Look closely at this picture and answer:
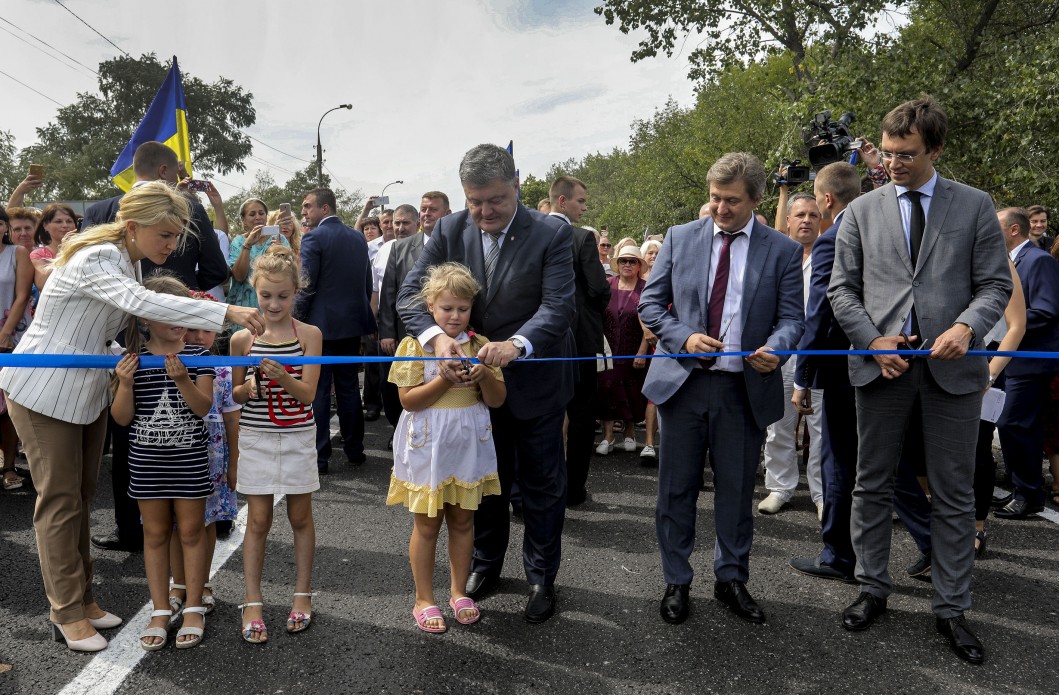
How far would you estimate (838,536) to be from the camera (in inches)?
163

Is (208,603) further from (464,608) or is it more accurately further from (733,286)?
(733,286)

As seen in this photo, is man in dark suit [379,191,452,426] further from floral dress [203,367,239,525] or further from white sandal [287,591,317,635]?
white sandal [287,591,317,635]

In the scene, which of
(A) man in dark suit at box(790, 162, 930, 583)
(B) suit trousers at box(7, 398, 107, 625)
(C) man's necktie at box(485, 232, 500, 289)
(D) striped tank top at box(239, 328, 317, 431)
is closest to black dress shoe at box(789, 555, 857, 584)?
(A) man in dark suit at box(790, 162, 930, 583)

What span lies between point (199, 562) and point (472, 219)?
202cm

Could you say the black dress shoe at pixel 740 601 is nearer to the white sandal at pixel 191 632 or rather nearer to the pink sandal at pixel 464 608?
the pink sandal at pixel 464 608

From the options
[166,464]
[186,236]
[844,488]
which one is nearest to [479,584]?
[166,464]

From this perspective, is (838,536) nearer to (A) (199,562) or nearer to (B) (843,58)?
(A) (199,562)

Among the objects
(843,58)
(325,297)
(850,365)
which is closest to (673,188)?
(843,58)

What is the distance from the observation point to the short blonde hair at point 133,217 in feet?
10.5

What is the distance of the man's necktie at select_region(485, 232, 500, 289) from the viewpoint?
367cm

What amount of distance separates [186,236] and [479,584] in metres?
2.87

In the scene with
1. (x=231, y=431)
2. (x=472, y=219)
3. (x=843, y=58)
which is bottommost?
(x=231, y=431)

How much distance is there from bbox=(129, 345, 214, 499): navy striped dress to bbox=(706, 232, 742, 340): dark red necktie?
2.37m

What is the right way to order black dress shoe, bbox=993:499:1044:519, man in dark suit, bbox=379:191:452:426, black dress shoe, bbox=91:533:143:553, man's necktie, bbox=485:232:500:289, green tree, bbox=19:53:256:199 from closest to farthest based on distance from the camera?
man's necktie, bbox=485:232:500:289
black dress shoe, bbox=91:533:143:553
black dress shoe, bbox=993:499:1044:519
man in dark suit, bbox=379:191:452:426
green tree, bbox=19:53:256:199
